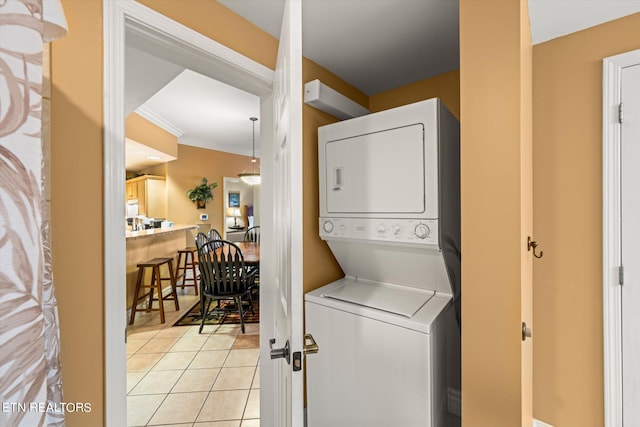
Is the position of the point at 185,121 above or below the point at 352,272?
above

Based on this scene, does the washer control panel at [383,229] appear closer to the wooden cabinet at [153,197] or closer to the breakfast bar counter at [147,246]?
the breakfast bar counter at [147,246]

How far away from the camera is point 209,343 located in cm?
308

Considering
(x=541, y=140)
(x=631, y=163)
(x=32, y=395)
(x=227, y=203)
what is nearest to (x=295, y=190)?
(x=32, y=395)

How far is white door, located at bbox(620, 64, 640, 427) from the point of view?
1.47 metres

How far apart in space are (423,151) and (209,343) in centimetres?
294

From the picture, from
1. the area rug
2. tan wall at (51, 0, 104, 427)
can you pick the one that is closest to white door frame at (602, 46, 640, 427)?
tan wall at (51, 0, 104, 427)

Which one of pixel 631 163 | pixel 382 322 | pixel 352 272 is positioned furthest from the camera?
pixel 352 272

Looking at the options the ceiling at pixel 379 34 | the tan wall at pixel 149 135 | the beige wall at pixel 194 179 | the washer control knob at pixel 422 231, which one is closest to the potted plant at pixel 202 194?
the beige wall at pixel 194 179

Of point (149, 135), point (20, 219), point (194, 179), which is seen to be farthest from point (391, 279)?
point (194, 179)

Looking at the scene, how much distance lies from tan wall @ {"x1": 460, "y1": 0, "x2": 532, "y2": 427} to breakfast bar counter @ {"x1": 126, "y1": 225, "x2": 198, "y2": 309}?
357cm

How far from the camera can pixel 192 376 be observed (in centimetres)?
246

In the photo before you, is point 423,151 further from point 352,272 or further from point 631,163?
point 631,163

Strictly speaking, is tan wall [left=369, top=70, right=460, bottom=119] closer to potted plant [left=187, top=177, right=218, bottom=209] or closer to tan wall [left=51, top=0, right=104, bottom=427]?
tan wall [left=51, top=0, right=104, bottom=427]

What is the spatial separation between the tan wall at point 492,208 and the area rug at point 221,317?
9.91ft
